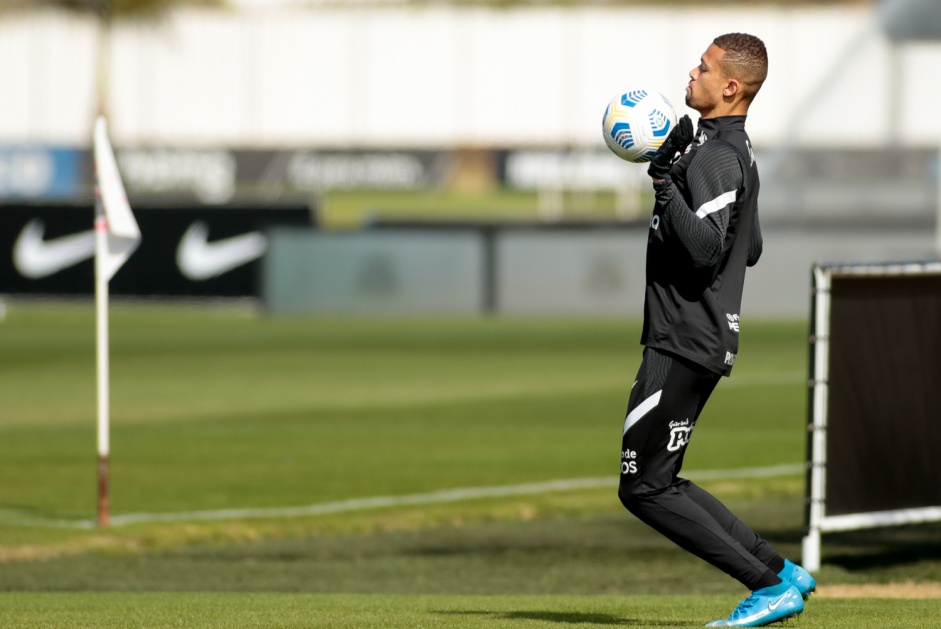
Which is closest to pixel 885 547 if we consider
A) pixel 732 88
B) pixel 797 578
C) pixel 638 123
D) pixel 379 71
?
pixel 797 578

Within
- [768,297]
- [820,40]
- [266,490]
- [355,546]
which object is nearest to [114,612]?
[355,546]

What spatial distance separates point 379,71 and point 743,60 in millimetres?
56204

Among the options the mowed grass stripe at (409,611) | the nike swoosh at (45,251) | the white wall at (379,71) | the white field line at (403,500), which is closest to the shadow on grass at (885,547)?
the white field line at (403,500)

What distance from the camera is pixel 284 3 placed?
63750mm

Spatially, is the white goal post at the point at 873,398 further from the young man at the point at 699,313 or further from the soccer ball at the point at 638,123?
the soccer ball at the point at 638,123

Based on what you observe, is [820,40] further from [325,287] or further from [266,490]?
[266,490]

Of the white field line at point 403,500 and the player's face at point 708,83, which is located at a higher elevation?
the player's face at point 708,83

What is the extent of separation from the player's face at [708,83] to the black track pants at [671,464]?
976mm

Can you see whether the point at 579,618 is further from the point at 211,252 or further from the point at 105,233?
the point at 211,252

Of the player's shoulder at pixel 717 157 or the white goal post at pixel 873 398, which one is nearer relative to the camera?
the player's shoulder at pixel 717 157

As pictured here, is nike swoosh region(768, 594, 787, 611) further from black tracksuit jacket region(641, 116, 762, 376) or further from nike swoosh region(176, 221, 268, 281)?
nike swoosh region(176, 221, 268, 281)

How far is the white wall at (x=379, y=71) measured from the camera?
59406 millimetres

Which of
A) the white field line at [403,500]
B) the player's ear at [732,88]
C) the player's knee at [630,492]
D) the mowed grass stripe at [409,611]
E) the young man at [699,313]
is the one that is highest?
the player's ear at [732,88]

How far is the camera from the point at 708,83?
6855 millimetres
